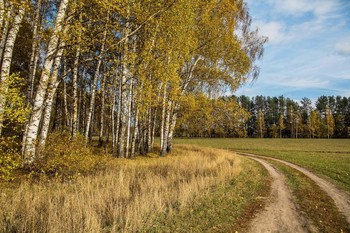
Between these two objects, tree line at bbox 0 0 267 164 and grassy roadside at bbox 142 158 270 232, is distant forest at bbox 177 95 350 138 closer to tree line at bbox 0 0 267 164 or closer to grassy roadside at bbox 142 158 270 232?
tree line at bbox 0 0 267 164

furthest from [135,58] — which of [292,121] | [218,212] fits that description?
[292,121]

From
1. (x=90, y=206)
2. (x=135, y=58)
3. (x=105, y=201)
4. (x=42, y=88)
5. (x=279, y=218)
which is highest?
(x=135, y=58)

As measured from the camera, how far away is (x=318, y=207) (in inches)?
307

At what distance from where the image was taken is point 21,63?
22.7 m

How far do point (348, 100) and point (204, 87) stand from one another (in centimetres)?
10847

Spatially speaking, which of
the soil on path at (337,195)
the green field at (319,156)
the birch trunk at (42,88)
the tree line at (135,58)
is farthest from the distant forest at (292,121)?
the birch trunk at (42,88)

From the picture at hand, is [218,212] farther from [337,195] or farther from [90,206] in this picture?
[337,195]

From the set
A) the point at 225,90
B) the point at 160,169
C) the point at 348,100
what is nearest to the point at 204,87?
the point at 225,90

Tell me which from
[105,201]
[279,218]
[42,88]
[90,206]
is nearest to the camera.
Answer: [90,206]

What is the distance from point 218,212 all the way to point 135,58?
10488mm

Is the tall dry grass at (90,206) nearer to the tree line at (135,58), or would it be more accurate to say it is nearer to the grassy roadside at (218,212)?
the grassy roadside at (218,212)

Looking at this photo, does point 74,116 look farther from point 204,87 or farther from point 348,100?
point 348,100

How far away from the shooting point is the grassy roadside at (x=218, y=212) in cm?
572

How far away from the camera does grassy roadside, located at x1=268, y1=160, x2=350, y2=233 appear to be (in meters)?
6.27
